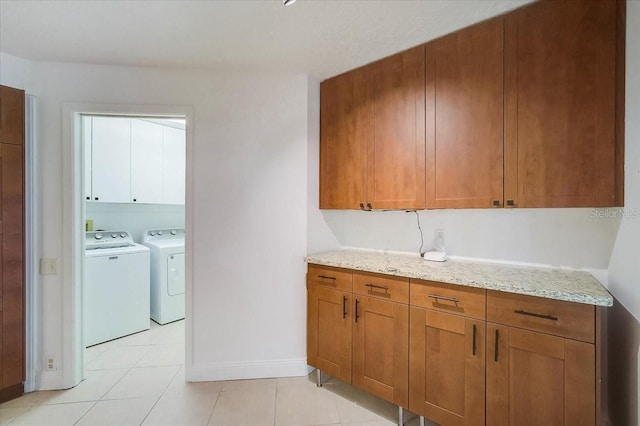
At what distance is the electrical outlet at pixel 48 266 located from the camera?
2074 mm

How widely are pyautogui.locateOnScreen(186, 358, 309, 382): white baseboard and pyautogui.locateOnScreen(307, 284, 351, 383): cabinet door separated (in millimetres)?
179

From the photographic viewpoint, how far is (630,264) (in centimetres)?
124

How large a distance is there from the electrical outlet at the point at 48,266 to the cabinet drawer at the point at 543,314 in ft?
9.61

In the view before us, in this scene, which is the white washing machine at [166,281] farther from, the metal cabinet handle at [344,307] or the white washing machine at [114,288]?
the metal cabinet handle at [344,307]

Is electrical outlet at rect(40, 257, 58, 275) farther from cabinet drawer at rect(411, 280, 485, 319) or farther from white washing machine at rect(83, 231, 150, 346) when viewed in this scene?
cabinet drawer at rect(411, 280, 485, 319)

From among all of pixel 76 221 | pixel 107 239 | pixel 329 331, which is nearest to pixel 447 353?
pixel 329 331

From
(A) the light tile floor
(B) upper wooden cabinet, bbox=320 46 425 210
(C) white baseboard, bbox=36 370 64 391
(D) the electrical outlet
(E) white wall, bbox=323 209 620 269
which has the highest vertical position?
(B) upper wooden cabinet, bbox=320 46 425 210

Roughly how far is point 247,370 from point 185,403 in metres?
0.46

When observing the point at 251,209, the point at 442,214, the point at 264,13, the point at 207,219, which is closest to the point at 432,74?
the point at 442,214

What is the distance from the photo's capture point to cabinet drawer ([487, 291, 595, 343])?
118cm

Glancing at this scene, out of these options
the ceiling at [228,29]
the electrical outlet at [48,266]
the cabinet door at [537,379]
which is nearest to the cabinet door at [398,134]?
the ceiling at [228,29]

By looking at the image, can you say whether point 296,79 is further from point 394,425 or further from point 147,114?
point 394,425

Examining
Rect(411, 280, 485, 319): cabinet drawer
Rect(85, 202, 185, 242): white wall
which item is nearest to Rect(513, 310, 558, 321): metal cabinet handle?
Rect(411, 280, 485, 319): cabinet drawer

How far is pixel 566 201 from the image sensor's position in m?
→ 1.42
